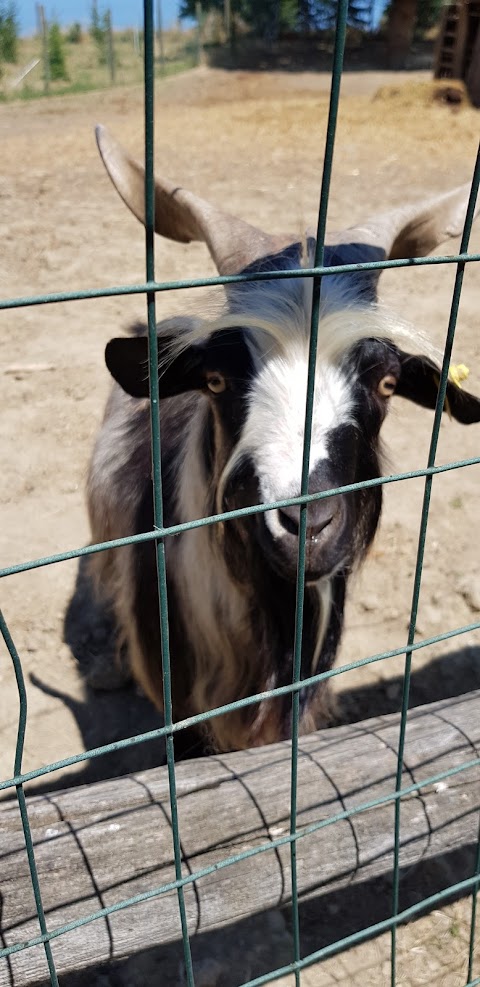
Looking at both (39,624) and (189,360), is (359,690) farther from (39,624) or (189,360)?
(189,360)

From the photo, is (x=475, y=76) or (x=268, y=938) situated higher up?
(x=475, y=76)

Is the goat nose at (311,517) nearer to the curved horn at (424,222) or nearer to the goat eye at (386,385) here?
the goat eye at (386,385)

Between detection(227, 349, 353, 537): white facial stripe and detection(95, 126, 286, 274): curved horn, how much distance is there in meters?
0.68

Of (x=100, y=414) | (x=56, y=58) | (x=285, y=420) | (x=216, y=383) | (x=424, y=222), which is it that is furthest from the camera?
(x=56, y=58)

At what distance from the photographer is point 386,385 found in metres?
2.41

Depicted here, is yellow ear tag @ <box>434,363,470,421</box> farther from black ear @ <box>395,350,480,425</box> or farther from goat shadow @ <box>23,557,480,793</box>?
goat shadow @ <box>23,557,480,793</box>

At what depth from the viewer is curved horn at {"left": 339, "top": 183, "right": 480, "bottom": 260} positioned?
3.00 metres

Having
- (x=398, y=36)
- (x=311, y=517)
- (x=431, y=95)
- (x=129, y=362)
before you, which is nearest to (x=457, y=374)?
(x=311, y=517)

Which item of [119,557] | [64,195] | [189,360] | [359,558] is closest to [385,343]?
[189,360]

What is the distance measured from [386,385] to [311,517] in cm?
67

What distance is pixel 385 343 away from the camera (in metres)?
2.36

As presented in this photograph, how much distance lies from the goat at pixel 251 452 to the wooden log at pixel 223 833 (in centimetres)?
49

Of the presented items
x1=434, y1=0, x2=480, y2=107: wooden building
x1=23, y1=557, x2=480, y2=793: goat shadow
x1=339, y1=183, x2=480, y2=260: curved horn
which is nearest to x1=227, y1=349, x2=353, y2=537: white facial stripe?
x1=339, y1=183, x2=480, y2=260: curved horn

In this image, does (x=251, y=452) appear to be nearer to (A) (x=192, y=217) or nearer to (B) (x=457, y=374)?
(B) (x=457, y=374)
